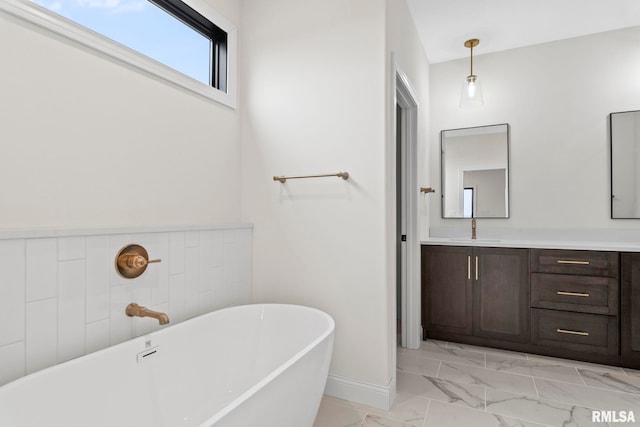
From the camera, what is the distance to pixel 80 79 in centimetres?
144

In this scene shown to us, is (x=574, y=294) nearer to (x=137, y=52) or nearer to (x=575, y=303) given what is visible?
(x=575, y=303)

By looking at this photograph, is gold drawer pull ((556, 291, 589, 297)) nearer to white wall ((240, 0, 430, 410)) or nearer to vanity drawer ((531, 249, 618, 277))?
vanity drawer ((531, 249, 618, 277))

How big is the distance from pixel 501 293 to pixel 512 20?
2.21 meters

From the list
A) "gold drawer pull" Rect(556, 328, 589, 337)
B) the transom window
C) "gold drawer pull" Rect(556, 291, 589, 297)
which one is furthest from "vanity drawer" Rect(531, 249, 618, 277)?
the transom window

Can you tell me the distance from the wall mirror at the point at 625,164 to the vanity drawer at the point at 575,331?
0.99m

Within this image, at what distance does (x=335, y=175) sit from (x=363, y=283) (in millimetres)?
656

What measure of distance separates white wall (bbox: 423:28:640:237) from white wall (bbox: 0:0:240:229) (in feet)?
8.72

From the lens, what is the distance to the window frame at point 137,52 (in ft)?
4.20

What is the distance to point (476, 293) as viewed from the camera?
277 centimetres

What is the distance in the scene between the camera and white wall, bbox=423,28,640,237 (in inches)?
113

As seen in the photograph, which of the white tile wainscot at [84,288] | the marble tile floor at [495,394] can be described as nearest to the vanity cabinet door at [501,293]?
the marble tile floor at [495,394]

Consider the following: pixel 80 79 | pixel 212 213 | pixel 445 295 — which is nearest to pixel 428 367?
pixel 445 295

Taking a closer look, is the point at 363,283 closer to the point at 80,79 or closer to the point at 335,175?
the point at 335,175

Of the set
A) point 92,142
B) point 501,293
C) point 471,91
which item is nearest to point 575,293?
point 501,293
